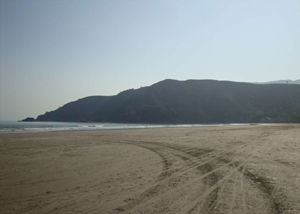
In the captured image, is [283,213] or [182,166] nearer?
[283,213]

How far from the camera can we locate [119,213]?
13.2ft

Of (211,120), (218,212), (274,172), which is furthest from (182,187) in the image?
(211,120)

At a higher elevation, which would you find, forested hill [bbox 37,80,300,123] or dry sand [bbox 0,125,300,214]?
forested hill [bbox 37,80,300,123]

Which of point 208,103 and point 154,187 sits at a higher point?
point 208,103

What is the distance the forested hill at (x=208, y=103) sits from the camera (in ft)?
322

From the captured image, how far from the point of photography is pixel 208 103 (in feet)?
375

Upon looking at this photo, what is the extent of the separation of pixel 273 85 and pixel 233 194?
12525 centimetres

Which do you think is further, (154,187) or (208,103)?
(208,103)

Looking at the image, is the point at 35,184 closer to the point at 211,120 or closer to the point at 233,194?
the point at 233,194

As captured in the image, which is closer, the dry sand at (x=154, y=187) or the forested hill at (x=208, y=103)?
the dry sand at (x=154, y=187)

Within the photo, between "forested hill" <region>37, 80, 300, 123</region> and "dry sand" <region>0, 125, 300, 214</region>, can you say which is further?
"forested hill" <region>37, 80, 300, 123</region>

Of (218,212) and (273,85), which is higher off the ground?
(273,85)

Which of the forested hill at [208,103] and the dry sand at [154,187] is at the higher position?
the forested hill at [208,103]

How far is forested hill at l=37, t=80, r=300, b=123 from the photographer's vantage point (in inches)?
3866
